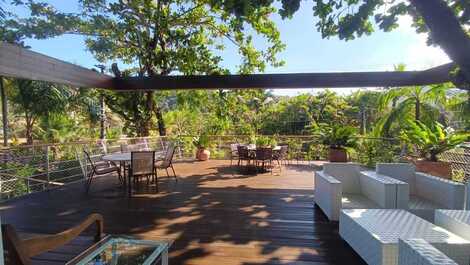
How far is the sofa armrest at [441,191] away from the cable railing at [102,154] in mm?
2443

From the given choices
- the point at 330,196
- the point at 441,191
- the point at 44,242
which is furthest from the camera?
the point at 330,196

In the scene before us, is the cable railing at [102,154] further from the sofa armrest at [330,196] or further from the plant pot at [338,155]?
→ the sofa armrest at [330,196]

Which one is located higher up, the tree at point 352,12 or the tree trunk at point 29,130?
the tree at point 352,12

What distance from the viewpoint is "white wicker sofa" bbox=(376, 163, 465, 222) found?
10.4 ft

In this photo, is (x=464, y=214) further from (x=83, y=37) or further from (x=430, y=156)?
(x=83, y=37)

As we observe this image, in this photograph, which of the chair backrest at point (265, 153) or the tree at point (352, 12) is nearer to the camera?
the tree at point (352, 12)

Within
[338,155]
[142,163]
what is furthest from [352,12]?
[142,163]

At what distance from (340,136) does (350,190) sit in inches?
105

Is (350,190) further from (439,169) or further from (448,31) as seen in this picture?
(448,31)

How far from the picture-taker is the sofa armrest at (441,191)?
314cm

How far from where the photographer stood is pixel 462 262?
1.87 meters

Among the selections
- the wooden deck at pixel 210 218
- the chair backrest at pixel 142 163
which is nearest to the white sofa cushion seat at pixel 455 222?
the wooden deck at pixel 210 218

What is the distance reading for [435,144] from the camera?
5359mm

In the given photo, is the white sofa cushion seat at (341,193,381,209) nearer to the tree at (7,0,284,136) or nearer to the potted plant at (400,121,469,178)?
the potted plant at (400,121,469,178)
